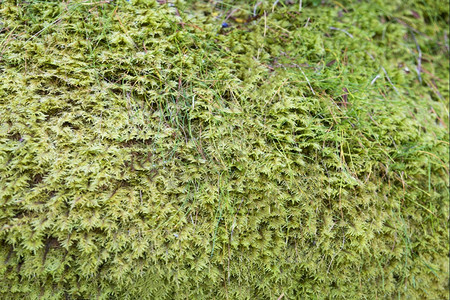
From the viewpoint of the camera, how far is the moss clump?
162 centimetres

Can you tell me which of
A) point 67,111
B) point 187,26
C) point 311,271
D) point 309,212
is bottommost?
point 311,271

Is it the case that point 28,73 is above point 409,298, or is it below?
above

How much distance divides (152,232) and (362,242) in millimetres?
1213

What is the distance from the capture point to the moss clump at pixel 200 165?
1619mm

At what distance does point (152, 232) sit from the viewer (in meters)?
1.65

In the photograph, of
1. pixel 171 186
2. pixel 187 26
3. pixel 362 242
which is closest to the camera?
pixel 171 186

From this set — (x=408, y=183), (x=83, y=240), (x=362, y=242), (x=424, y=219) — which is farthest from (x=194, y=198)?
(x=424, y=219)

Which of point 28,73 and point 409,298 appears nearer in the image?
point 28,73

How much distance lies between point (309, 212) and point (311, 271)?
0.36 meters

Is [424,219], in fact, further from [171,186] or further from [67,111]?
[67,111]

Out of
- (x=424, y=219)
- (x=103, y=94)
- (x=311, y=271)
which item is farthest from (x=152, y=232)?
(x=424, y=219)

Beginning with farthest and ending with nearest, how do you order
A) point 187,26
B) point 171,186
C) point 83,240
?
1. point 187,26
2. point 171,186
3. point 83,240

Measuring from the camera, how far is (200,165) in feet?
5.72

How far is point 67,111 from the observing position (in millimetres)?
1712
